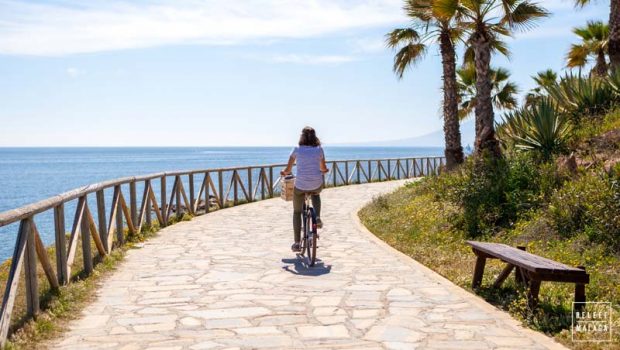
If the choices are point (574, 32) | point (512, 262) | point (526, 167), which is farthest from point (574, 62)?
point (512, 262)

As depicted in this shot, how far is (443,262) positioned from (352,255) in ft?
4.87

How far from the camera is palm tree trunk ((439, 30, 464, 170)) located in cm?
2170

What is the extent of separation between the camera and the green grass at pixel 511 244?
6.30m

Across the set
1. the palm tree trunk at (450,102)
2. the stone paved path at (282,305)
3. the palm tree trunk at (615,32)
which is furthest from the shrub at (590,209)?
the palm tree trunk at (450,102)

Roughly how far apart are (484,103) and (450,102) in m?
6.96

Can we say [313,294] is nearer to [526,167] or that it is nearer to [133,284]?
[133,284]

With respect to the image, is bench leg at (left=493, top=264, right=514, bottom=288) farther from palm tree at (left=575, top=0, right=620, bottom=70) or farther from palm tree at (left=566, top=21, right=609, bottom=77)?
palm tree at (left=566, top=21, right=609, bottom=77)

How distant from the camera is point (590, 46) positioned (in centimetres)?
2614

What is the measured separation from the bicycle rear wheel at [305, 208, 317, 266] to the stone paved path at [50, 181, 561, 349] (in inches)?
6.9

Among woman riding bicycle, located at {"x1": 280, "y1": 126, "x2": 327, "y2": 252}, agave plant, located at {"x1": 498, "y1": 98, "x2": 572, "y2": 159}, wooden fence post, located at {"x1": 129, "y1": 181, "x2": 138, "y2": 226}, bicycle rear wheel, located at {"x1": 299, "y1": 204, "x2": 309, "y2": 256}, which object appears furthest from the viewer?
agave plant, located at {"x1": 498, "y1": 98, "x2": 572, "y2": 159}

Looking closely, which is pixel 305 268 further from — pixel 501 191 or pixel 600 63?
pixel 600 63

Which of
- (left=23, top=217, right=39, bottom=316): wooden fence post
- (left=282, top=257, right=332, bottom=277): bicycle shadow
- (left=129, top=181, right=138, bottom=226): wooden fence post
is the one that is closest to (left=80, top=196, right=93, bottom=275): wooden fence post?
(left=23, top=217, right=39, bottom=316): wooden fence post

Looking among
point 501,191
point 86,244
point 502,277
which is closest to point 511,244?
point 501,191

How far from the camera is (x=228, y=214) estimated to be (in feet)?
56.9
